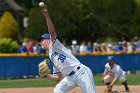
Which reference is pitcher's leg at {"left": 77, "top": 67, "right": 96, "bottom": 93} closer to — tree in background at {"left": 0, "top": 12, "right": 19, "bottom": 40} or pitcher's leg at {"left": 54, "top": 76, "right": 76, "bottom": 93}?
pitcher's leg at {"left": 54, "top": 76, "right": 76, "bottom": 93}

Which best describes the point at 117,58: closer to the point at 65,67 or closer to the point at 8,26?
the point at 8,26

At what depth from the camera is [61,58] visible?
37.5ft

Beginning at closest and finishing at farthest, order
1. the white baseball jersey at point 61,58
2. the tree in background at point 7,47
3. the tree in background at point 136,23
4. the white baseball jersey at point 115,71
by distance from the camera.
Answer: the white baseball jersey at point 61,58 → the white baseball jersey at point 115,71 → the tree in background at point 7,47 → the tree in background at point 136,23

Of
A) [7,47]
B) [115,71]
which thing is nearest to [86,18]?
[7,47]

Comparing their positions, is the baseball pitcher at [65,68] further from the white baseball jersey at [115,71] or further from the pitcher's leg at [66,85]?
the white baseball jersey at [115,71]

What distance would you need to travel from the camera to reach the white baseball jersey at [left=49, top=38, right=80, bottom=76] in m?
11.4

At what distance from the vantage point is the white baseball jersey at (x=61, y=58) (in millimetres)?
11391

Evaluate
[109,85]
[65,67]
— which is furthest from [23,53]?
[65,67]

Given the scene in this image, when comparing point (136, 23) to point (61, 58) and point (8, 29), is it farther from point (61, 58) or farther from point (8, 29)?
point (61, 58)

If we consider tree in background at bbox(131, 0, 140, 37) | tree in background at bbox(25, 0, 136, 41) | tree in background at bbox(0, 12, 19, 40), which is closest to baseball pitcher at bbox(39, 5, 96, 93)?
tree in background at bbox(0, 12, 19, 40)

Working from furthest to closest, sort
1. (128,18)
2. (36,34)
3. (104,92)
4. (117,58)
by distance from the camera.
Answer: (128,18)
(36,34)
(117,58)
(104,92)

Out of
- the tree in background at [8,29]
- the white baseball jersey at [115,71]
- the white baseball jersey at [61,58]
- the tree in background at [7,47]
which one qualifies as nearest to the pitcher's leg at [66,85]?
the white baseball jersey at [61,58]

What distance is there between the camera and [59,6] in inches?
1999

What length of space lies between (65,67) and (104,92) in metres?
7.73
